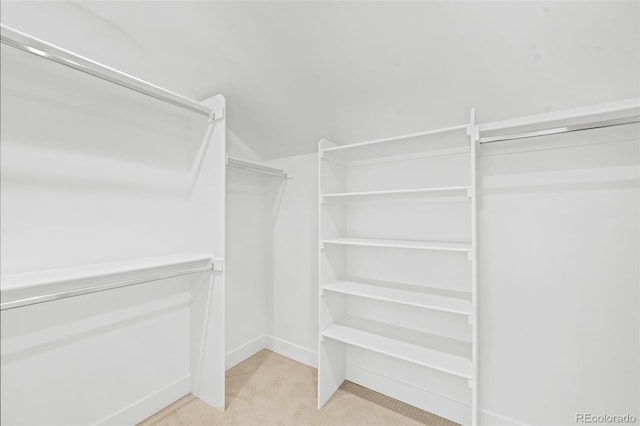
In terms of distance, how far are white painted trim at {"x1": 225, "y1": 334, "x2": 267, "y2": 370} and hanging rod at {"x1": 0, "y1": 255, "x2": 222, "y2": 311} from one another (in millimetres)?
1013

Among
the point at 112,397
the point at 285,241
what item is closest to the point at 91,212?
the point at 112,397

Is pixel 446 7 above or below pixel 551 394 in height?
above

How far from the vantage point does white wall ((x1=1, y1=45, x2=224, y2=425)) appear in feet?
4.55

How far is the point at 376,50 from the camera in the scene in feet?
5.12

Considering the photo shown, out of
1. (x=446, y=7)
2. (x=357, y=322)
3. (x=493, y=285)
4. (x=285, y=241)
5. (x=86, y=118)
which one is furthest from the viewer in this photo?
(x=285, y=241)

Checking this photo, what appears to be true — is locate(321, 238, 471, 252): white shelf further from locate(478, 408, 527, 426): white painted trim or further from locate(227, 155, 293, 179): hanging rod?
locate(478, 408, 527, 426): white painted trim

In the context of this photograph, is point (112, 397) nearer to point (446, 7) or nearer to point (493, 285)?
point (493, 285)

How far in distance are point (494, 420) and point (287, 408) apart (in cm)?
134

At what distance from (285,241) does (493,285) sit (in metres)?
1.74

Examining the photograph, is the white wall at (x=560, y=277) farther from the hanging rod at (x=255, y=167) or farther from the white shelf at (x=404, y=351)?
the hanging rod at (x=255, y=167)

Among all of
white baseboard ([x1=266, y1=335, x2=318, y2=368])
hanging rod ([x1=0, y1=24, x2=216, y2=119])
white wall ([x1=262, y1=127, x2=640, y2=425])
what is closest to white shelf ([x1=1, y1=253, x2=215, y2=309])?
hanging rod ([x1=0, y1=24, x2=216, y2=119])

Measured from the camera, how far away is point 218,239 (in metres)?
1.94

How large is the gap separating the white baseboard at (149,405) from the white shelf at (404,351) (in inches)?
44.0

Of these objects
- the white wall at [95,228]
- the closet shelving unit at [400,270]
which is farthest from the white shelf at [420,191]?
the white wall at [95,228]
